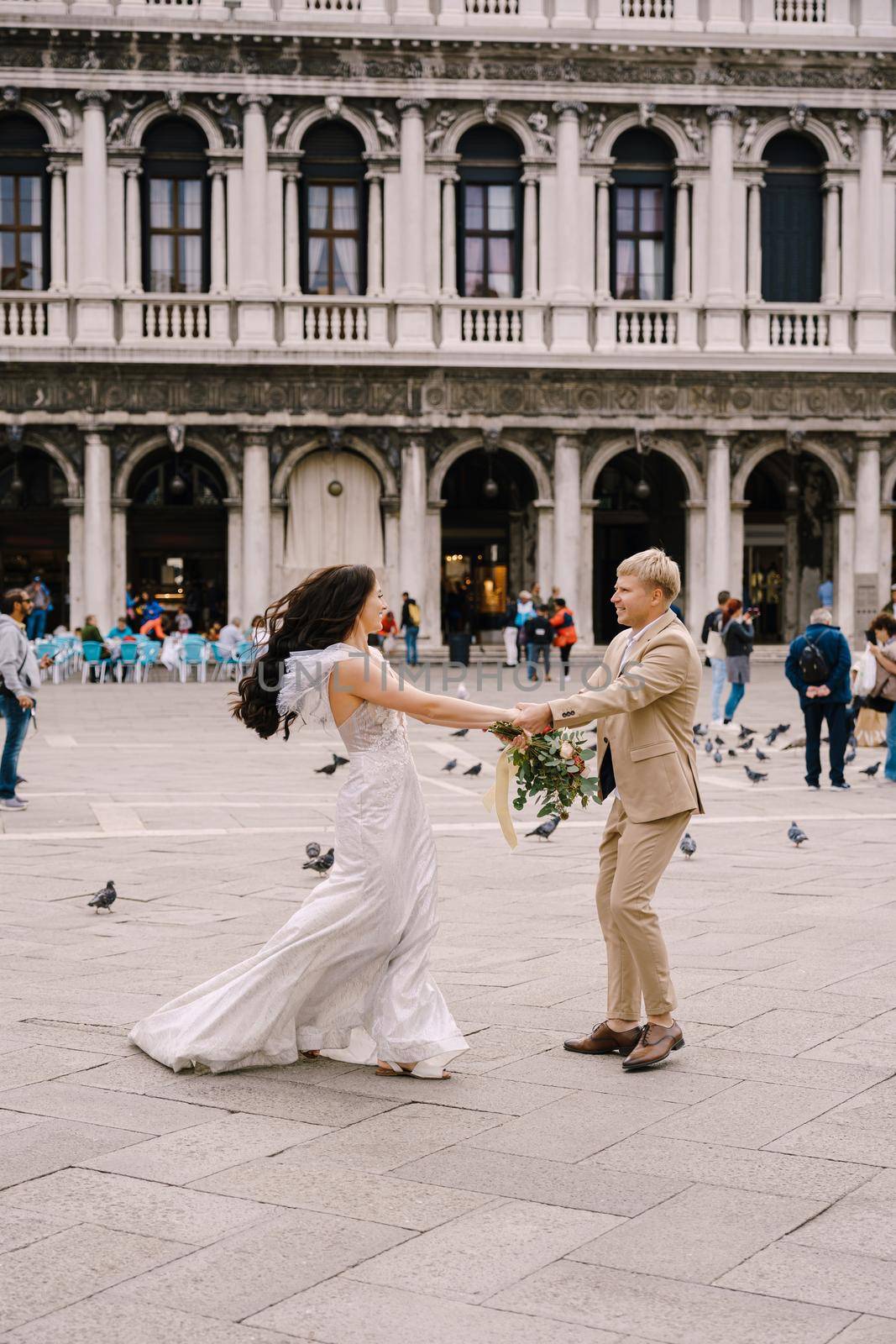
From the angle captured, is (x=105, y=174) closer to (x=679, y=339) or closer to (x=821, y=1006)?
(x=679, y=339)

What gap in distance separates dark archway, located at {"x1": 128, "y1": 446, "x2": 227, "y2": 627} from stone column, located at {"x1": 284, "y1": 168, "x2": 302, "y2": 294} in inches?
153

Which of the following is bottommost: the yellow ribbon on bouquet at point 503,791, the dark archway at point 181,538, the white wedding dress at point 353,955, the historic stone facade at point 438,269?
the white wedding dress at point 353,955

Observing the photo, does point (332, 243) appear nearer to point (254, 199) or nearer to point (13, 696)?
point (254, 199)

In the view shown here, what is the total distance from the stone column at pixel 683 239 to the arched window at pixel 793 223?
150 cm

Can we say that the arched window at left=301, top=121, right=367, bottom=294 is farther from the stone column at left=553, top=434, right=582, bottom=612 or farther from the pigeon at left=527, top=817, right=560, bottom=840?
the pigeon at left=527, top=817, right=560, bottom=840

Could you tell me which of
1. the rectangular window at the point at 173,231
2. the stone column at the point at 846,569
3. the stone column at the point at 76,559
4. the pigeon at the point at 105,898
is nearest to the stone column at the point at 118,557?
the stone column at the point at 76,559

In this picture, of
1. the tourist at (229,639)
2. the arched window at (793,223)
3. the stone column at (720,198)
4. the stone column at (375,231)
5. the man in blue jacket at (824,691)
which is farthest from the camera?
the arched window at (793,223)

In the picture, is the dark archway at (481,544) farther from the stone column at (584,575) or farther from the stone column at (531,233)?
the stone column at (531,233)

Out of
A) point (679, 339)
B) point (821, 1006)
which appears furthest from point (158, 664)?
point (821, 1006)

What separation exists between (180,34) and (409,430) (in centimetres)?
791

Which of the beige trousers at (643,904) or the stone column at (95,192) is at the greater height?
the stone column at (95,192)

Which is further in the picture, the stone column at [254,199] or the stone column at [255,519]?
the stone column at [255,519]

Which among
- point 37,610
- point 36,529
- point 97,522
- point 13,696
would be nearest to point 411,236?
point 97,522

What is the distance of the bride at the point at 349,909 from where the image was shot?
576cm
